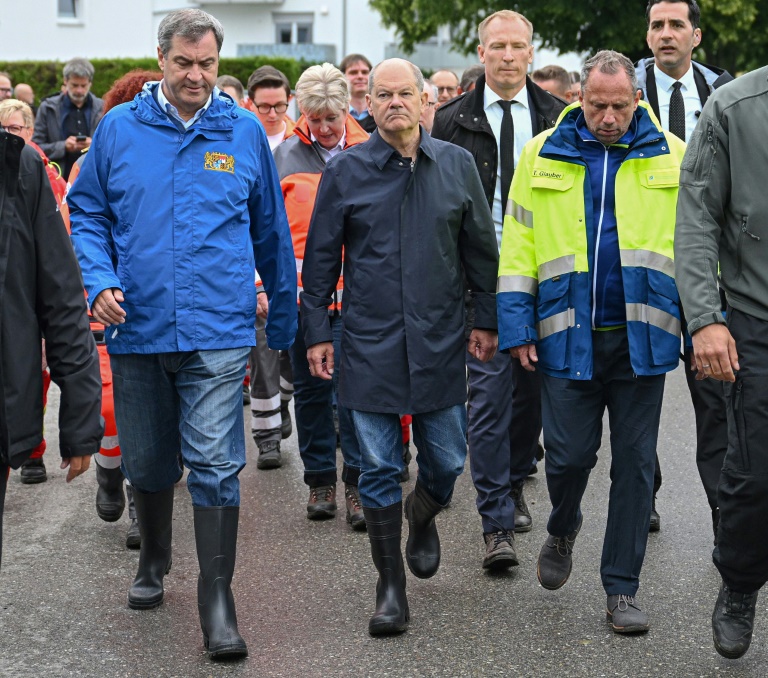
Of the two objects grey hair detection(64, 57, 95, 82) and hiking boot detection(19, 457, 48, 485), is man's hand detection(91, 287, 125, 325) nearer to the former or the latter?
hiking boot detection(19, 457, 48, 485)

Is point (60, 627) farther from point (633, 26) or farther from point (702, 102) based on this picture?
point (633, 26)

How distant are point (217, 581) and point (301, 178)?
2716 mm

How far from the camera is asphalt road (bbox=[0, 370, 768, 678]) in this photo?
477 centimetres

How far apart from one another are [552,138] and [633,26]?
85.9 ft

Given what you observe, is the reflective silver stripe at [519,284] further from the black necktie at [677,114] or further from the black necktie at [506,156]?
the black necktie at [677,114]

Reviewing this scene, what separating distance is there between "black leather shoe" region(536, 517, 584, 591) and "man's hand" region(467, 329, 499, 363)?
79 centimetres

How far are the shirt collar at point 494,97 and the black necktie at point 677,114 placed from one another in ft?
2.25

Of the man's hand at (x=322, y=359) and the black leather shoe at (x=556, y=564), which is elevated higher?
the man's hand at (x=322, y=359)

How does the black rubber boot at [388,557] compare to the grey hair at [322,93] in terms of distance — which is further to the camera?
the grey hair at [322,93]

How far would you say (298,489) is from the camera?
7.42 meters

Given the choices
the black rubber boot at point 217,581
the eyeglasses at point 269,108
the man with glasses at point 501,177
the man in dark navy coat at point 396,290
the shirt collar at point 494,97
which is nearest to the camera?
the black rubber boot at point 217,581

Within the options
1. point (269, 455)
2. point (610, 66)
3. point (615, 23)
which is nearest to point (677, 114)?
point (610, 66)

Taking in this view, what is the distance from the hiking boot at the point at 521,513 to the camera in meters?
6.42

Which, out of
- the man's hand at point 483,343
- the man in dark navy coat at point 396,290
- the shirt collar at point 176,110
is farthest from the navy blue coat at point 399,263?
the shirt collar at point 176,110
